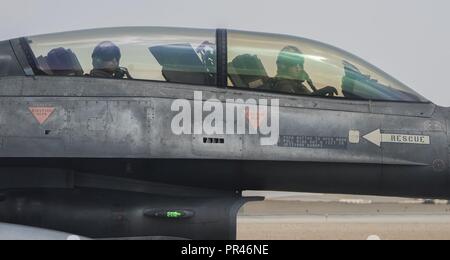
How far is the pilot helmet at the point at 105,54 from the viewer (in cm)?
555

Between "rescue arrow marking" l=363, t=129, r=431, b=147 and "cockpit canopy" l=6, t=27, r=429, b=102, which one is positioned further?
"cockpit canopy" l=6, t=27, r=429, b=102

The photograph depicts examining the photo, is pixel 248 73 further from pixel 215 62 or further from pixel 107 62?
pixel 107 62

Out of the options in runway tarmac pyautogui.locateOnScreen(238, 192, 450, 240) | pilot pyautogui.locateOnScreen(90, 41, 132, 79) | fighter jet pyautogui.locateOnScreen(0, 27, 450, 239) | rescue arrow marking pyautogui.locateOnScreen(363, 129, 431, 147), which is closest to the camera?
fighter jet pyautogui.locateOnScreen(0, 27, 450, 239)

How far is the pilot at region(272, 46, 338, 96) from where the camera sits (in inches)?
217

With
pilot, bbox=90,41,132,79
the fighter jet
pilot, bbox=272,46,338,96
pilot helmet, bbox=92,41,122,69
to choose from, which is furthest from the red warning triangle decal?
pilot, bbox=272,46,338,96

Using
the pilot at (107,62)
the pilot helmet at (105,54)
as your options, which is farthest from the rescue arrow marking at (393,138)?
the pilot helmet at (105,54)

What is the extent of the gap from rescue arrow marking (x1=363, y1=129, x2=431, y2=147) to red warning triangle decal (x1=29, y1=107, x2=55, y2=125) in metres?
3.14

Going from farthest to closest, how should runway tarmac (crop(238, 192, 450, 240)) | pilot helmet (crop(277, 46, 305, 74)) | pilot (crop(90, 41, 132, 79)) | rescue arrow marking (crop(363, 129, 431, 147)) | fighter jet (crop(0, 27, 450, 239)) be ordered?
runway tarmac (crop(238, 192, 450, 240)) < pilot helmet (crop(277, 46, 305, 74)) < pilot (crop(90, 41, 132, 79)) < rescue arrow marking (crop(363, 129, 431, 147)) < fighter jet (crop(0, 27, 450, 239))

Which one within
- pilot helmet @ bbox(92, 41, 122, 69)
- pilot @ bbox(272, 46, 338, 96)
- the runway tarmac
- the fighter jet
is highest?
pilot helmet @ bbox(92, 41, 122, 69)

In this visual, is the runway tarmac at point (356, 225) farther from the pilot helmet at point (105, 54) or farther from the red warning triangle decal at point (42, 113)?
the red warning triangle decal at point (42, 113)

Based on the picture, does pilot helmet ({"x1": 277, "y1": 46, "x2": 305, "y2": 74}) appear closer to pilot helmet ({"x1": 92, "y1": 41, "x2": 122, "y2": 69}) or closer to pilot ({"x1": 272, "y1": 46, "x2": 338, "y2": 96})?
pilot ({"x1": 272, "y1": 46, "x2": 338, "y2": 96})
